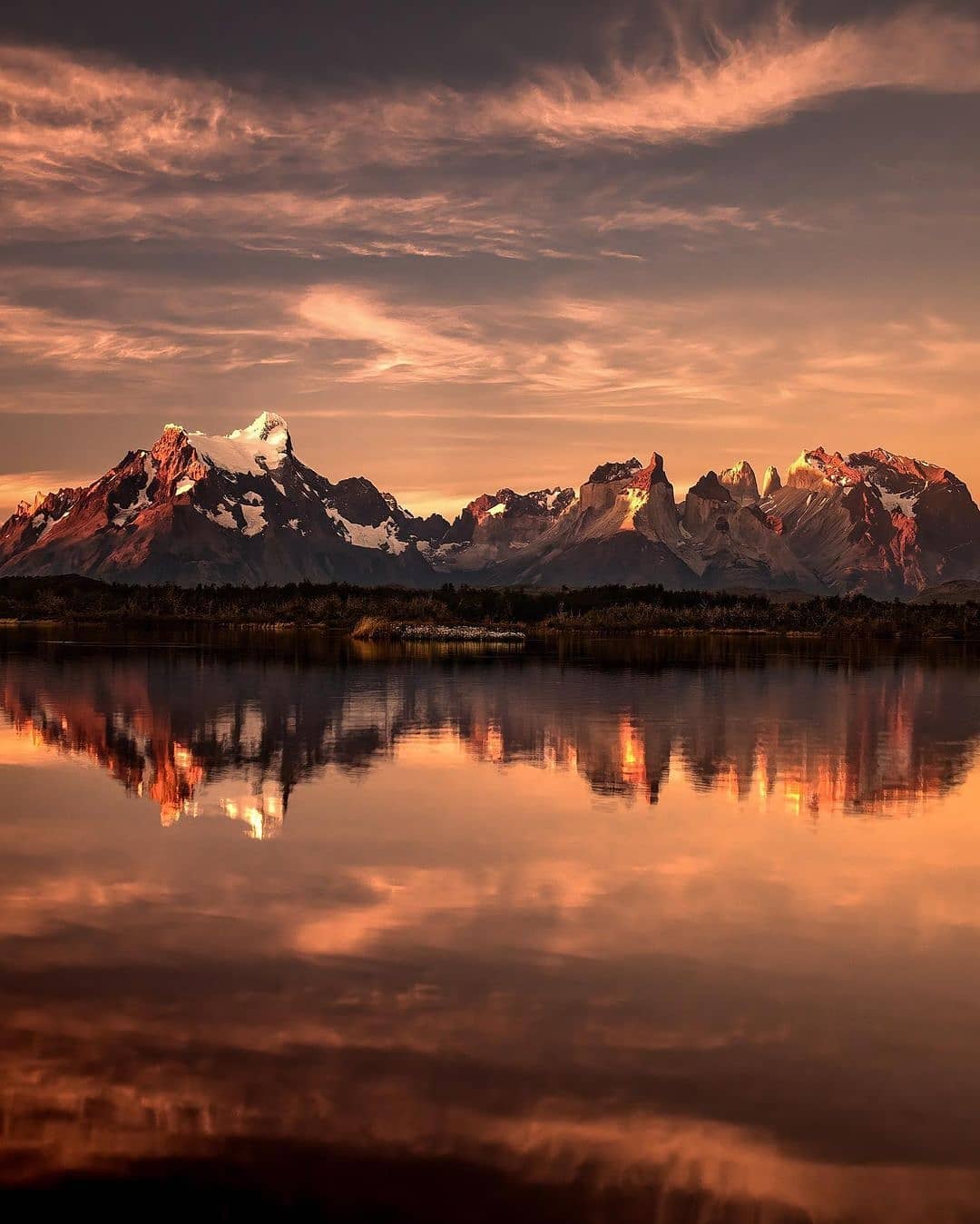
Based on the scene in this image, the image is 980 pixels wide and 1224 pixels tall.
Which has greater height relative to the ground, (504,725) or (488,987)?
(488,987)

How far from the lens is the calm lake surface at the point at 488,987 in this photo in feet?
44.1

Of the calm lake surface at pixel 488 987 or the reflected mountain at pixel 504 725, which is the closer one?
the calm lake surface at pixel 488 987

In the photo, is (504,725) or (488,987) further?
(504,725)

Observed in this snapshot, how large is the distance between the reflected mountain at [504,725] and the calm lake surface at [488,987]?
54 centimetres

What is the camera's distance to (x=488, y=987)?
19469 mm

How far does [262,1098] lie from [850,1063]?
809 centimetres

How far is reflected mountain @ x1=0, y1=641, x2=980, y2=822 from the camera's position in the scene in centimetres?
4100

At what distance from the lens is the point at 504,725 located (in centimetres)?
6084

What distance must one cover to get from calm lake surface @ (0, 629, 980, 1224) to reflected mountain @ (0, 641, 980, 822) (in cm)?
54

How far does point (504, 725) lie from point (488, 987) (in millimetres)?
41383

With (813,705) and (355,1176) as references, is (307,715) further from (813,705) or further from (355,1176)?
(355,1176)

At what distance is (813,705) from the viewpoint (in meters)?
75.9

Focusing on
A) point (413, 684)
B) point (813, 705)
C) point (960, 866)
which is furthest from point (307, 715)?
point (960, 866)

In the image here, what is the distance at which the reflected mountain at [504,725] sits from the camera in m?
41.0
